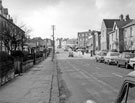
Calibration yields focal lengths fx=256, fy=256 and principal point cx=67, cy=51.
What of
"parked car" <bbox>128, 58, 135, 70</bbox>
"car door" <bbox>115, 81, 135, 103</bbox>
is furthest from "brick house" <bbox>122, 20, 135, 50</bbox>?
"car door" <bbox>115, 81, 135, 103</bbox>

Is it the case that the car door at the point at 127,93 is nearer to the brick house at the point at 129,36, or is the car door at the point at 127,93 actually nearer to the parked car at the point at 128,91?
the parked car at the point at 128,91

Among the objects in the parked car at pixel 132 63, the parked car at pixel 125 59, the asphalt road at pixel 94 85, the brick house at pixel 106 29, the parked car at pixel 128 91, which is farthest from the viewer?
the brick house at pixel 106 29

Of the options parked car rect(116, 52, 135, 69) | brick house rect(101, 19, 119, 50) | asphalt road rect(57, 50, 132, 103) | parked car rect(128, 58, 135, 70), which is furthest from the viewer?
brick house rect(101, 19, 119, 50)

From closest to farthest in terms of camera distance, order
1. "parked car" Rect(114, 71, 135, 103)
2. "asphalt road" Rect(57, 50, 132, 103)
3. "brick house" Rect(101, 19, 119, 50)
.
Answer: "parked car" Rect(114, 71, 135, 103)
"asphalt road" Rect(57, 50, 132, 103)
"brick house" Rect(101, 19, 119, 50)

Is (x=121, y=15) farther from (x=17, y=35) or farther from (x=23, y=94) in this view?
(x=23, y=94)

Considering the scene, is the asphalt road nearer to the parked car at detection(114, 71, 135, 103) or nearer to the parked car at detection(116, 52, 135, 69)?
the parked car at detection(114, 71, 135, 103)

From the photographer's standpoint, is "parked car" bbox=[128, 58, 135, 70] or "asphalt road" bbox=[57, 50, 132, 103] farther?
"parked car" bbox=[128, 58, 135, 70]

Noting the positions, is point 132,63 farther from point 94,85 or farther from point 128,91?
point 128,91

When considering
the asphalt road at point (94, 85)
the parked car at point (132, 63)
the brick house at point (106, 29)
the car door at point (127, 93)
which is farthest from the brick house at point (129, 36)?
the car door at point (127, 93)

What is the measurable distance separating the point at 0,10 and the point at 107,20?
34574 mm

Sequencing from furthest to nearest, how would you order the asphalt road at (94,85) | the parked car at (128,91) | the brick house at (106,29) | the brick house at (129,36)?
the brick house at (106,29) → the brick house at (129,36) → the asphalt road at (94,85) → the parked car at (128,91)

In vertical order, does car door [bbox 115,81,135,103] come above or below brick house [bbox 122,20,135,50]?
below

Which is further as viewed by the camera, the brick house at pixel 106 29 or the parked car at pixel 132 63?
the brick house at pixel 106 29

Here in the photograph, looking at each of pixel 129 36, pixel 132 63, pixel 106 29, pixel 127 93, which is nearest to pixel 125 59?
pixel 132 63
